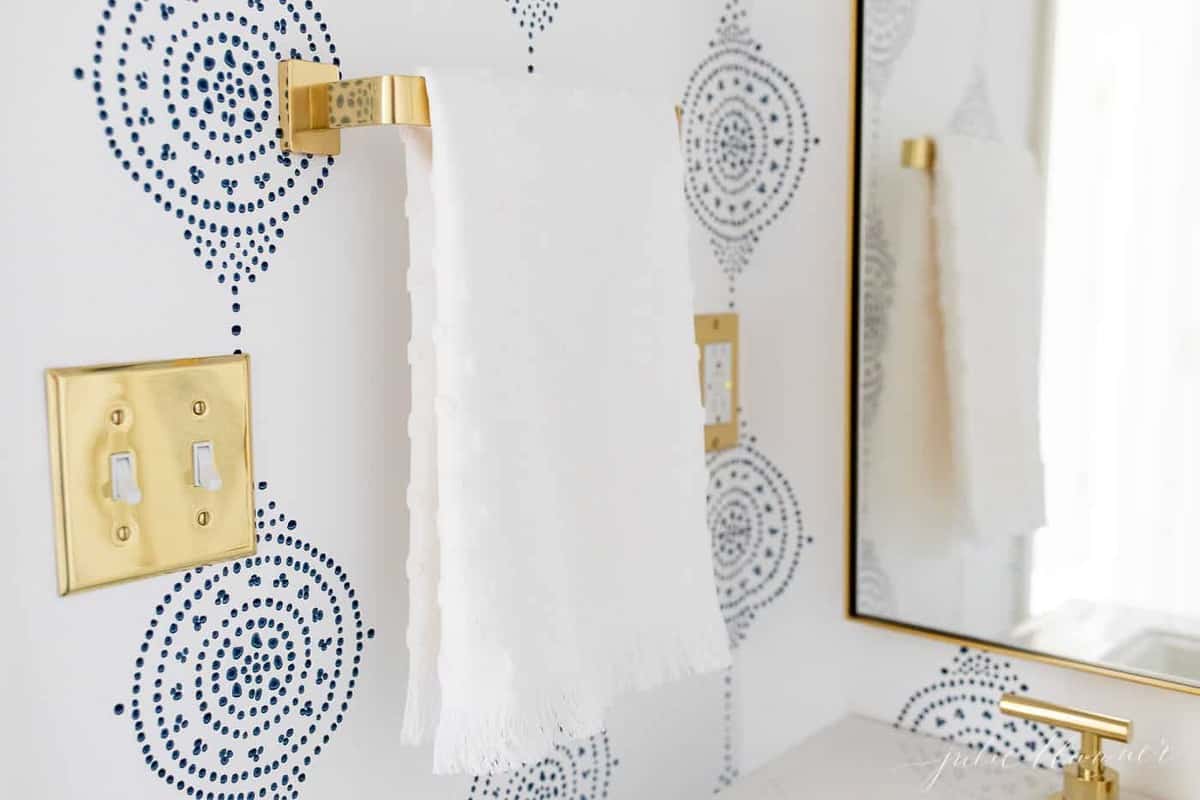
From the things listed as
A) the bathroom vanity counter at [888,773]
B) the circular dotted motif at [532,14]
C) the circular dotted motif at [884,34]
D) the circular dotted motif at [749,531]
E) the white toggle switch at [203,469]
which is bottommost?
the bathroom vanity counter at [888,773]

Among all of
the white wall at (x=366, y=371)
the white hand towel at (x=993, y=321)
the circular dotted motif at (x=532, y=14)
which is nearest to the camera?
the white wall at (x=366, y=371)

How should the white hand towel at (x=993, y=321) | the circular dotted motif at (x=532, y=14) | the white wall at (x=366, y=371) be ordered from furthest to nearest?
1. the white hand towel at (x=993, y=321)
2. the circular dotted motif at (x=532, y=14)
3. the white wall at (x=366, y=371)

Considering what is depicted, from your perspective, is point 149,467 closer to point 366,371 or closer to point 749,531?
point 366,371

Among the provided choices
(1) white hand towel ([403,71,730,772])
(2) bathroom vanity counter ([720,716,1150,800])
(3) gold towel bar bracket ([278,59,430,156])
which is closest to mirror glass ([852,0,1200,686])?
(2) bathroom vanity counter ([720,716,1150,800])

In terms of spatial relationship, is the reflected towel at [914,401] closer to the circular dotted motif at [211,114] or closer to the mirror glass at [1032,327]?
the mirror glass at [1032,327]

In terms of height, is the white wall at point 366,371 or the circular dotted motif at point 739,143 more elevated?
the circular dotted motif at point 739,143

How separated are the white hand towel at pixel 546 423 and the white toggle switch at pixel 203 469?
0.46 ft

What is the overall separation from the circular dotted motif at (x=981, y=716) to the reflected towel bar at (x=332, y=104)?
2.86 feet

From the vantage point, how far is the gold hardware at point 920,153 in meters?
1.20

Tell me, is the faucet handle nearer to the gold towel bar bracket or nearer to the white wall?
the white wall

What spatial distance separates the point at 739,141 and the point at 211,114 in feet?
2.06

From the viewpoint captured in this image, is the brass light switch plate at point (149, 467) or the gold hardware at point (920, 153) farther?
the gold hardware at point (920, 153)

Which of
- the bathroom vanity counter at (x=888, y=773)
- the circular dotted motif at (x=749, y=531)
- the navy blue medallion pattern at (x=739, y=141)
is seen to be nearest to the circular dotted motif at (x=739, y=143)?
the navy blue medallion pattern at (x=739, y=141)

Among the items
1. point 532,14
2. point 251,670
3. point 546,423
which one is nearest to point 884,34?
A: point 532,14
